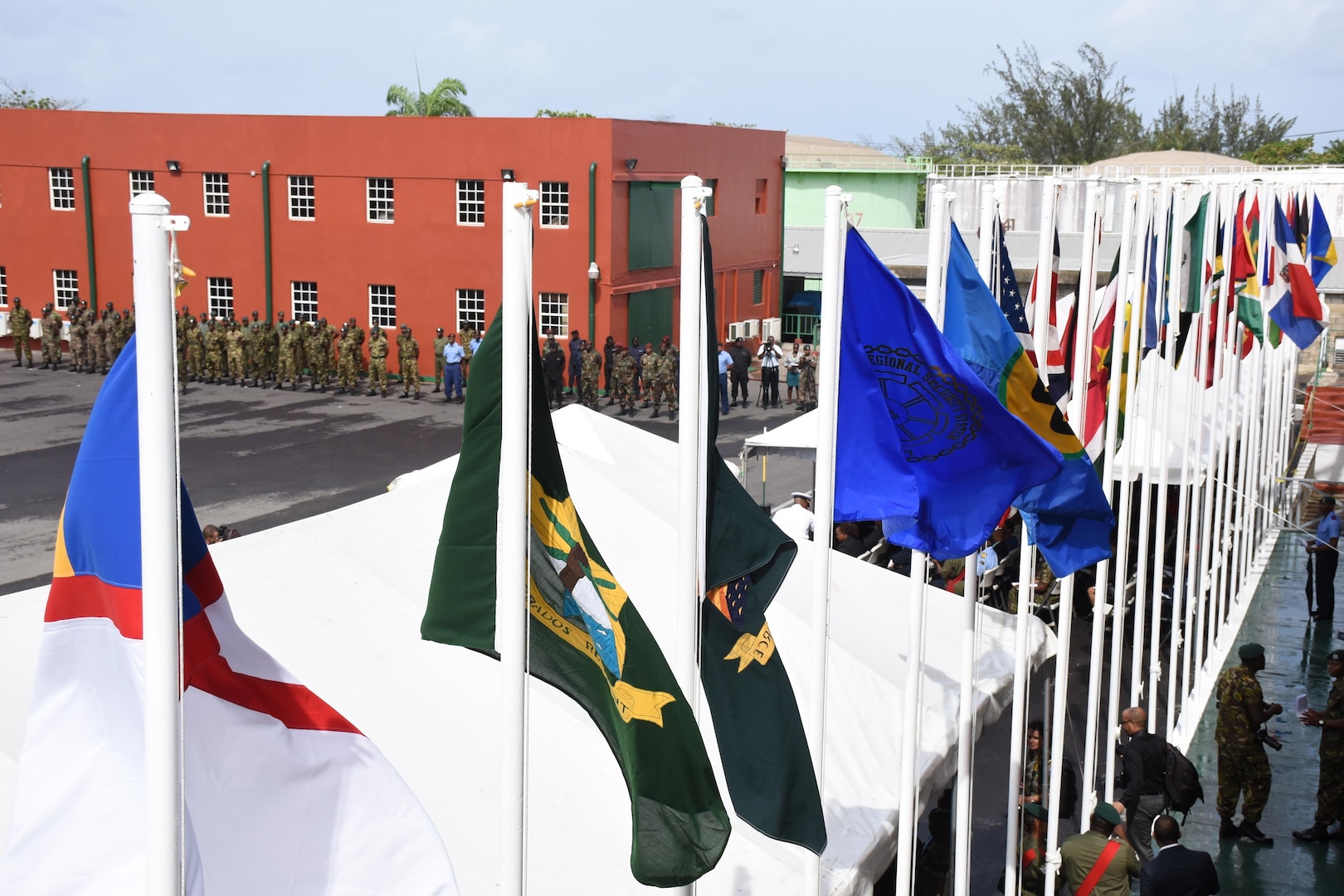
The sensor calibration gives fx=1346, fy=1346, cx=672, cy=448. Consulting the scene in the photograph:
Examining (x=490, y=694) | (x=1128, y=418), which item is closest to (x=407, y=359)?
(x=1128, y=418)

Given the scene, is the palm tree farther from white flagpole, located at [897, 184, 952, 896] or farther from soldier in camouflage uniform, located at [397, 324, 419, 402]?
white flagpole, located at [897, 184, 952, 896]

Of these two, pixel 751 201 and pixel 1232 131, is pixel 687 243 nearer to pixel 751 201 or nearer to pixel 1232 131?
pixel 751 201

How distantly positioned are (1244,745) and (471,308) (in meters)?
22.2

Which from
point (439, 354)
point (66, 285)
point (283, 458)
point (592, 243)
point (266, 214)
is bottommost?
point (283, 458)

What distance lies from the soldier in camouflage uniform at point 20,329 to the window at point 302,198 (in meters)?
6.79

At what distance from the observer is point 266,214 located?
1241 inches

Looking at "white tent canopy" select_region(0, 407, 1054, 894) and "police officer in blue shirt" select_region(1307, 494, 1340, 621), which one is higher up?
"white tent canopy" select_region(0, 407, 1054, 894)

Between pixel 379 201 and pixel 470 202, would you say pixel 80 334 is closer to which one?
pixel 379 201

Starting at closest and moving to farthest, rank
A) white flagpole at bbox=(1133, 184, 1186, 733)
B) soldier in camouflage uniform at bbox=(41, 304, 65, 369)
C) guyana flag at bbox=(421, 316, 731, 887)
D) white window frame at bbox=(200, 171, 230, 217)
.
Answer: guyana flag at bbox=(421, 316, 731, 887)
white flagpole at bbox=(1133, 184, 1186, 733)
soldier in camouflage uniform at bbox=(41, 304, 65, 369)
white window frame at bbox=(200, 171, 230, 217)

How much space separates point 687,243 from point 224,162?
95.2 ft

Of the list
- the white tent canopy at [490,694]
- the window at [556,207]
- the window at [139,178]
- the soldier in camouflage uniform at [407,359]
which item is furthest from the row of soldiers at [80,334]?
the white tent canopy at [490,694]

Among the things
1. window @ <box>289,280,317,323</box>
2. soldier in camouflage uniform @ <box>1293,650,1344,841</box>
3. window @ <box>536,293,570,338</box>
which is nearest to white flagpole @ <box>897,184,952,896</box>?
soldier in camouflage uniform @ <box>1293,650,1344,841</box>

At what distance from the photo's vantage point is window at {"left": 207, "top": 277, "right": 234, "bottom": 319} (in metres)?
32.5

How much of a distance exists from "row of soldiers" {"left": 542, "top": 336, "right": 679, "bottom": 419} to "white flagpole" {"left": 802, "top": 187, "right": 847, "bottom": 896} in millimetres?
20762
